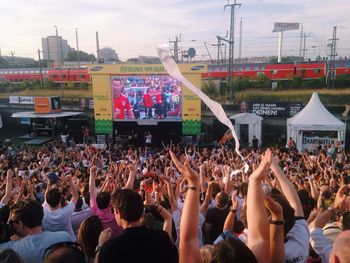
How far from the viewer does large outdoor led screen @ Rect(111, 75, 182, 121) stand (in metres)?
18.6

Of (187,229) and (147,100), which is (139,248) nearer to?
(187,229)

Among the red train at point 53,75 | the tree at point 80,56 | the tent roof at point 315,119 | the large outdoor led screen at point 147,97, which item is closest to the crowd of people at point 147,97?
the large outdoor led screen at point 147,97

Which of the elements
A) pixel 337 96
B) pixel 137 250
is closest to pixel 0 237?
pixel 137 250

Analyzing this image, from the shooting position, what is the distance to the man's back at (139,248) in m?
1.80

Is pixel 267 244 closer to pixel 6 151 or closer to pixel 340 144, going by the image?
pixel 340 144

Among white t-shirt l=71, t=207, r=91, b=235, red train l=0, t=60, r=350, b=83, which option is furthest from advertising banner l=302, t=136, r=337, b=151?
red train l=0, t=60, r=350, b=83

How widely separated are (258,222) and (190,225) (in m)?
0.39

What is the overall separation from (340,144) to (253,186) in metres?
14.6

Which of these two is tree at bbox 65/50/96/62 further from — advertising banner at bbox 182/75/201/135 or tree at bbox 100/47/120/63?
advertising banner at bbox 182/75/201/135

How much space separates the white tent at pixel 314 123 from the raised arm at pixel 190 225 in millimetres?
14904

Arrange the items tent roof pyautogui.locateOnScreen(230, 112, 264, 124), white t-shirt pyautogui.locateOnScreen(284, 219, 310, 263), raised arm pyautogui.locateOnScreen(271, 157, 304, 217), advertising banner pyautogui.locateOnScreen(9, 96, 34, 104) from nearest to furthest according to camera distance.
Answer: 1. white t-shirt pyautogui.locateOnScreen(284, 219, 310, 263)
2. raised arm pyautogui.locateOnScreen(271, 157, 304, 217)
3. tent roof pyautogui.locateOnScreen(230, 112, 264, 124)
4. advertising banner pyautogui.locateOnScreen(9, 96, 34, 104)

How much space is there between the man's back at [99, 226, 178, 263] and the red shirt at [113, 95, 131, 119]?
57.4 feet

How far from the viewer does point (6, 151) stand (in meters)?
16.6

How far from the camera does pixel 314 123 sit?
1556 cm
